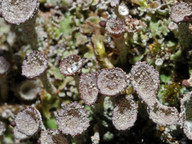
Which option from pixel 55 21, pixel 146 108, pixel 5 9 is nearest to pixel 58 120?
pixel 146 108

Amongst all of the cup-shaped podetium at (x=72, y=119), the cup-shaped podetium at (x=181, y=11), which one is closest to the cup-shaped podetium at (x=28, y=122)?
the cup-shaped podetium at (x=72, y=119)

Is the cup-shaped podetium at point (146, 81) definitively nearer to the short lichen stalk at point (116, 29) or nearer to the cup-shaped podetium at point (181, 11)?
the short lichen stalk at point (116, 29)

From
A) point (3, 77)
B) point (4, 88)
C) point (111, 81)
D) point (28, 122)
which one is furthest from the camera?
point (4, 88)

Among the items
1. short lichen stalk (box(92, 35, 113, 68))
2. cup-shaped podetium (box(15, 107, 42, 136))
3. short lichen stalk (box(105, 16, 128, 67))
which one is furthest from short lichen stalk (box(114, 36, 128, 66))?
cup-shaped podetium (box(15, 107, 42, 136))

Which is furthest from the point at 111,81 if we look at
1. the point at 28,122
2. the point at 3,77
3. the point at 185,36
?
the point at 3,77

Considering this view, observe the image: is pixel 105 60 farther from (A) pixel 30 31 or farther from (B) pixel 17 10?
(B) pixel 17 10

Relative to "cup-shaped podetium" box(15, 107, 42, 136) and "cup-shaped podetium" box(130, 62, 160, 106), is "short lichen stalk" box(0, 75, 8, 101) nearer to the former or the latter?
"cup-shaped podetium" box(15, 107, 42, 136)
